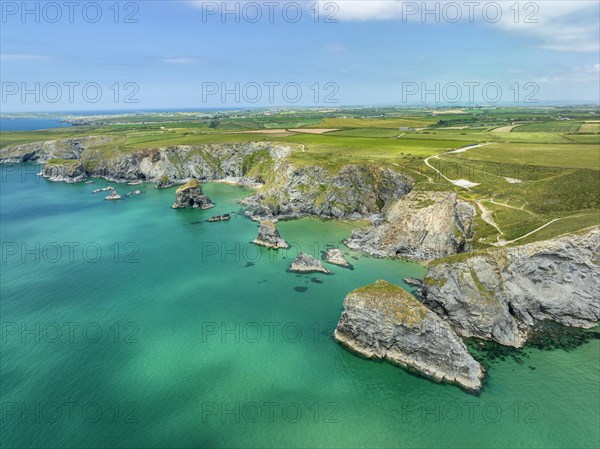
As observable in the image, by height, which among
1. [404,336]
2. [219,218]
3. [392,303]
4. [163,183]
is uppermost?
[163,183]

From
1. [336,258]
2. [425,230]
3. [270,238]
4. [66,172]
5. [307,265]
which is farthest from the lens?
[66,172]

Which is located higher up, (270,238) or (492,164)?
(492,164)

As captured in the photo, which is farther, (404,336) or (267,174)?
(267,174)

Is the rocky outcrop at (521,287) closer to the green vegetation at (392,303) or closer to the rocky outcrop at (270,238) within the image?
the green vegetation at (392,303)

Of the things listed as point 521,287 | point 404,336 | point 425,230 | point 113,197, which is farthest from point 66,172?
point 521,287

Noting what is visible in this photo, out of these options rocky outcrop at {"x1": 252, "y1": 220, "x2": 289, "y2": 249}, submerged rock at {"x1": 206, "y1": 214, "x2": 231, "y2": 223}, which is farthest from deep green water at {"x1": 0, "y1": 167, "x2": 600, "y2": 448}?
submerged rock at {"x1": 206, "y1": 214, "x2": 231, "y2": 223}

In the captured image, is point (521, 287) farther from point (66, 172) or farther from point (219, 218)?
point (66, 172)
